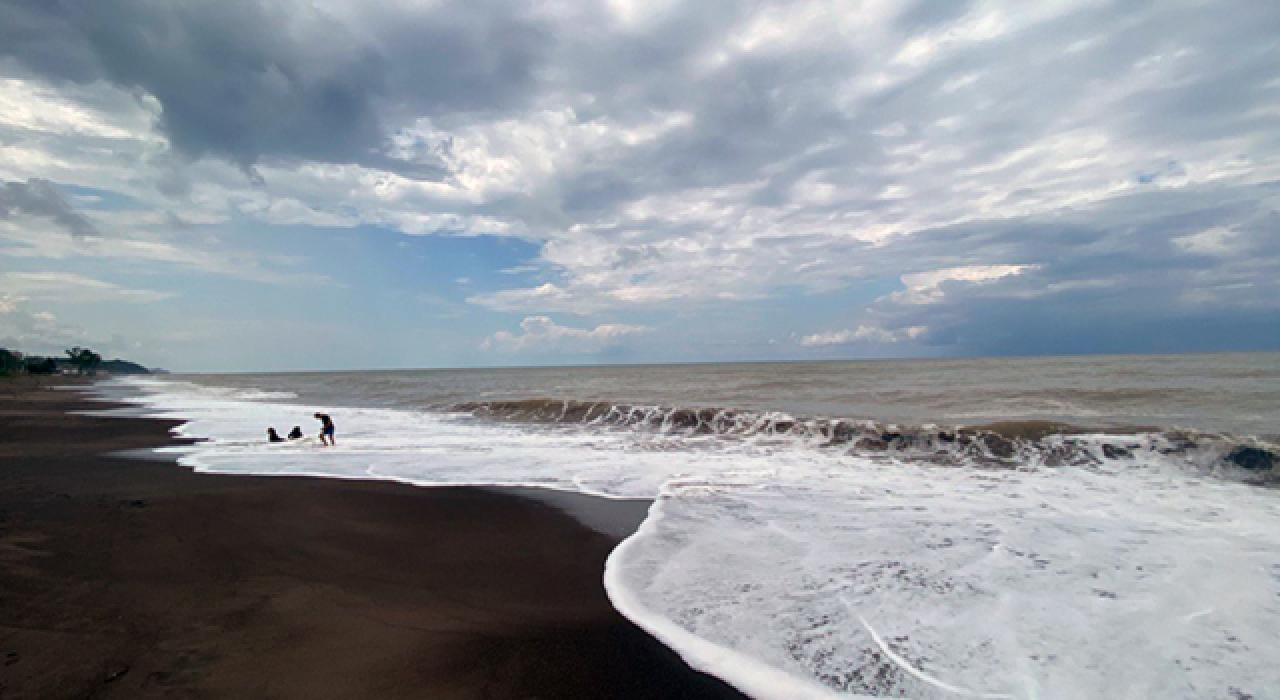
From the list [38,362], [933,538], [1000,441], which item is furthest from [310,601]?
[38,362]

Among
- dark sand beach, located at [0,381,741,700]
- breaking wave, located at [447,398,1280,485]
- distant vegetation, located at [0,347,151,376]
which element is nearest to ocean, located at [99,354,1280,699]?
breaking wave, located at [447,398,1280,485]

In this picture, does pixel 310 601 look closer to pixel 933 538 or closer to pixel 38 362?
pixel 933 538

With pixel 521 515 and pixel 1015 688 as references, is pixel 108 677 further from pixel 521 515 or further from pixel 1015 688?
pixel 1015 688

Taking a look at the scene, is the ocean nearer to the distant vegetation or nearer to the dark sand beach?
the dark sand beach

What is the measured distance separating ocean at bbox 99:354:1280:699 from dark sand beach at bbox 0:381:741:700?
603mm

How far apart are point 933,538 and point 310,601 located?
20.3ft

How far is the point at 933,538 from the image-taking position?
6.31 m

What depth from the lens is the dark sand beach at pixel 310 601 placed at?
337 cm

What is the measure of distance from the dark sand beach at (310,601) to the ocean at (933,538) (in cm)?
60

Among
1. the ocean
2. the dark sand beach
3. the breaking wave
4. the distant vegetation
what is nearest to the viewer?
the dark sand beach

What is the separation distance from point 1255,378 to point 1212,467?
23849mm

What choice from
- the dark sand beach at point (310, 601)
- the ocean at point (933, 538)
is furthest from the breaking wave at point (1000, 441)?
the dark sand beach at point (310, 601)

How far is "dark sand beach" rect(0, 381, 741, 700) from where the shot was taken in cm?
337

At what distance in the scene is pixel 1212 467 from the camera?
33.6 ft
